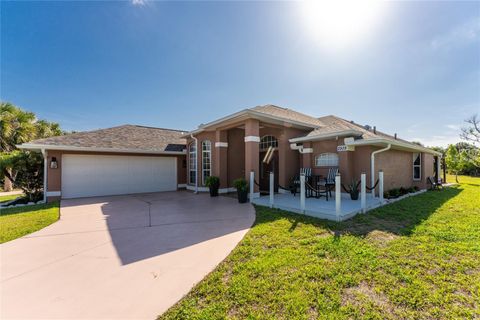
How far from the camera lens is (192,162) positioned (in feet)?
Result: 44.0

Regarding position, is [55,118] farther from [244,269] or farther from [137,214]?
[244,269]

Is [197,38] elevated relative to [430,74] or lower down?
elevated

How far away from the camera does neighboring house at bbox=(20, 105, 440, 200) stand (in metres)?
9.15

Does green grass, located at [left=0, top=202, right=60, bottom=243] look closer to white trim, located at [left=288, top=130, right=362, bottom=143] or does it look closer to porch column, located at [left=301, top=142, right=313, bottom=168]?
white trim, located at [left=288, top=130, right=362, bottom=143]

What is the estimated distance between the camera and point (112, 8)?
7754 millimetres

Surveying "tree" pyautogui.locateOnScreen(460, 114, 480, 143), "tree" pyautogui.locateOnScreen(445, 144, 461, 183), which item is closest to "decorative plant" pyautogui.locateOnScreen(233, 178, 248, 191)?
"tree" pyautogui.locateOnScreen(460, 114, 480, 143)

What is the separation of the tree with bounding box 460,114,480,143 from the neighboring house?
8.83 meters

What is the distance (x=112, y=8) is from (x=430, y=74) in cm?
1512

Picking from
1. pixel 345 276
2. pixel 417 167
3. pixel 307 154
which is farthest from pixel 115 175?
pixel 417 167

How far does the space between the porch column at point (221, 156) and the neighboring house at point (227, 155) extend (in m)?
0.04

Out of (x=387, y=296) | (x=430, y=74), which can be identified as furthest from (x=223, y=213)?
(x=430, y=74)

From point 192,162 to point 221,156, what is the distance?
309cm

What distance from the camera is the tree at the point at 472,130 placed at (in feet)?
58.1

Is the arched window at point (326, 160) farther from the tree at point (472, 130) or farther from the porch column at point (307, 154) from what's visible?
the tree at point (472, 130)
